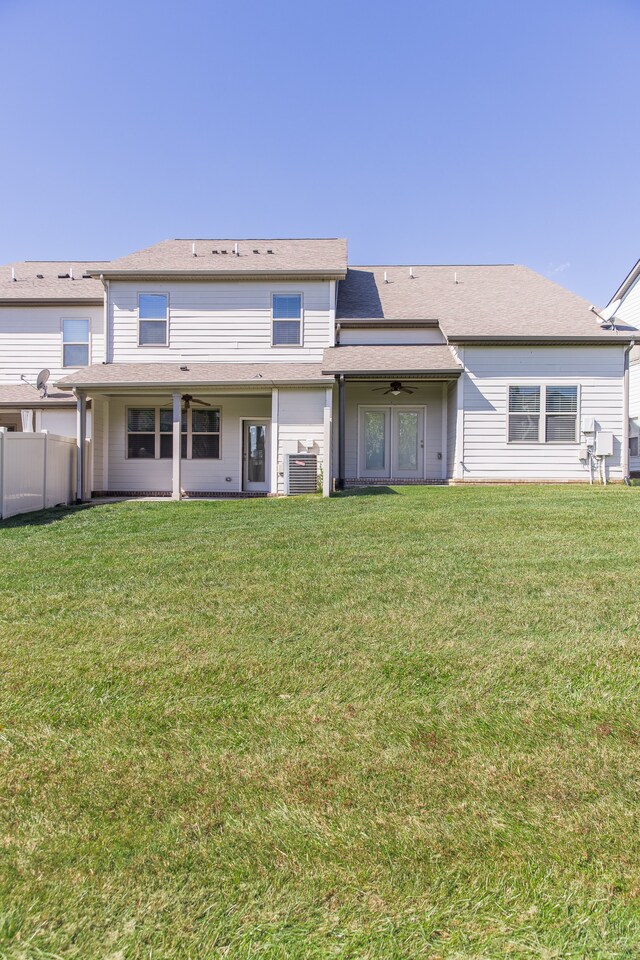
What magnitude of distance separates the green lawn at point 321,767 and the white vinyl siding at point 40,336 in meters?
12.2

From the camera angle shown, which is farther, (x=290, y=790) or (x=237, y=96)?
(x=237, y=96)

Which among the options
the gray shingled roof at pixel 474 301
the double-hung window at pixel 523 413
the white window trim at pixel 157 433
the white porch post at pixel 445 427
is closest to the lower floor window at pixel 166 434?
the white window trim at pixel 157 433

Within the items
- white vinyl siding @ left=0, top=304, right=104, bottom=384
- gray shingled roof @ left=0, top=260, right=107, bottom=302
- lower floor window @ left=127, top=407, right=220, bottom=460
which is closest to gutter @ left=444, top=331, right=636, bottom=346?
lower floor window @ left=127, top=407, right=220, bottom=460

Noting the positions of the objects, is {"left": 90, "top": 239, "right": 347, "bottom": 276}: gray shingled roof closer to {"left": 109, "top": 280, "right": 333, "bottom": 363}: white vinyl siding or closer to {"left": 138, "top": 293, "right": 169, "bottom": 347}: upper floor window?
{"left": 109, "top": 280, "right": 333, "bottom": 363}: white vinyl siding

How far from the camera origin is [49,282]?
16.0 m

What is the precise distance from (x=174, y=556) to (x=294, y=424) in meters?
7.16

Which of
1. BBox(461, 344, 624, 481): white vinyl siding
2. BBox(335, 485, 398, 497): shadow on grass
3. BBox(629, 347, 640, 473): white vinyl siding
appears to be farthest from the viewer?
BBox(629, 347, 640, 473): white vinyl siding

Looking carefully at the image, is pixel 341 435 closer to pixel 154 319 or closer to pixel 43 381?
pixel 154 319

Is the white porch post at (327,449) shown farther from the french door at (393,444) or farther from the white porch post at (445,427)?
Answer: the white porch post at (445,427)

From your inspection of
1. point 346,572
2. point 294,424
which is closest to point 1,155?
point 294,424

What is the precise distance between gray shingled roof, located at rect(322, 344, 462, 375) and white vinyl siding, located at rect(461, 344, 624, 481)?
2.38ft

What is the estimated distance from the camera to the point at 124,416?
14.5m

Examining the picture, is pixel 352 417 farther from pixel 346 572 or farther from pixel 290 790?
pixel 290 790

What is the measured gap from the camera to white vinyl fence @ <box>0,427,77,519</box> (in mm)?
9109
